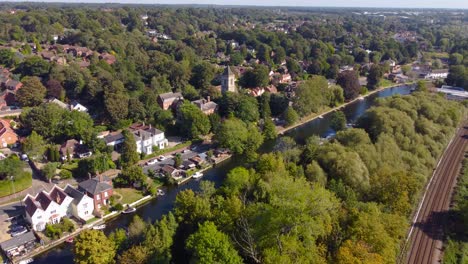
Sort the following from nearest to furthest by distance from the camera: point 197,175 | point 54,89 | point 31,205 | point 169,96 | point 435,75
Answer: point 31,205
point 197,175
point 54,89
point 169,96
point 435,75

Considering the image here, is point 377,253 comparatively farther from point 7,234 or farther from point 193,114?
point 193,114

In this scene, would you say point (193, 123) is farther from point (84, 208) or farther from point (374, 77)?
point (374, 77)

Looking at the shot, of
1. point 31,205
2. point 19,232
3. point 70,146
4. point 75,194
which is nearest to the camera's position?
Result: point 19,232

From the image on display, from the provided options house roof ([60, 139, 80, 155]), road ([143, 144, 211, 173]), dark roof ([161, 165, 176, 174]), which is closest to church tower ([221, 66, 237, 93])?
road ([143, 144, 211, 173])

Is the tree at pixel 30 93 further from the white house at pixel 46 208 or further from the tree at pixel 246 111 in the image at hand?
the tree at pixel 246 111

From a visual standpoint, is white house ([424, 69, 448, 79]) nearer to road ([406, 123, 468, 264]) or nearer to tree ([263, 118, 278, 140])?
road ([406, 123, 468, 264])

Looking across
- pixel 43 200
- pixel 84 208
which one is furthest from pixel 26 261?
pixel 84 208
